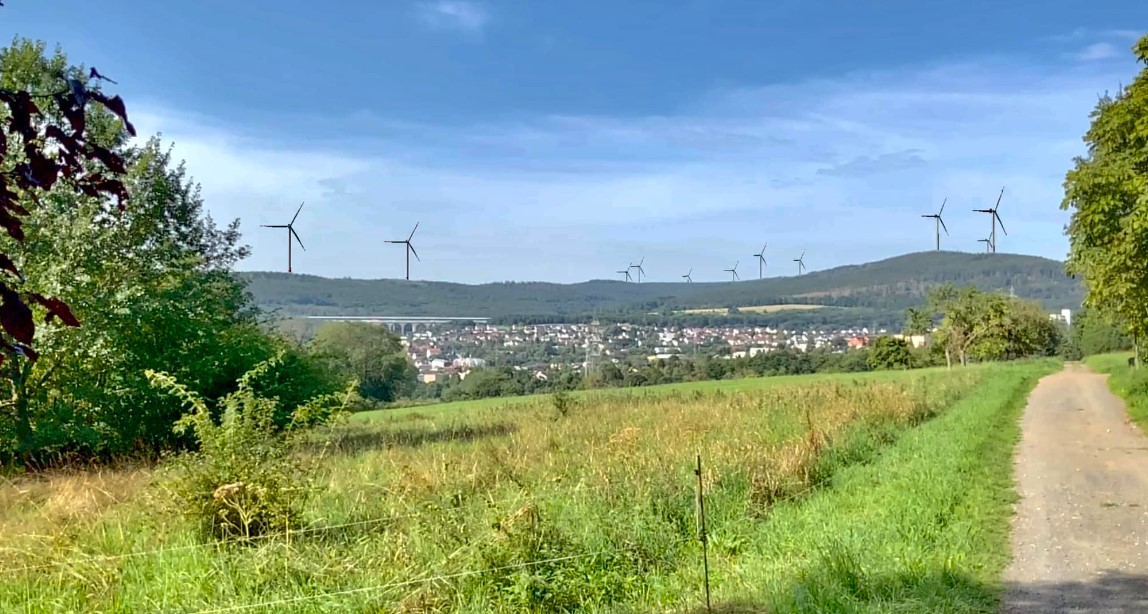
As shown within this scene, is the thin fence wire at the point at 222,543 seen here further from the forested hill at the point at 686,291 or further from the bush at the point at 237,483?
the forested hill at the point at 686,291

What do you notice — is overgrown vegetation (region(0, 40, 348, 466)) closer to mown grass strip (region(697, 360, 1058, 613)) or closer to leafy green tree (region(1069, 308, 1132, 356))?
mown grass strip (region(697, 360, 1058, 613))

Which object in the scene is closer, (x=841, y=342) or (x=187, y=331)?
(x=187, y=331)

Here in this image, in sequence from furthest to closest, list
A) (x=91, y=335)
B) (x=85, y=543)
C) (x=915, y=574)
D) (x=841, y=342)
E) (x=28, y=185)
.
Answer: (x=841, y=342), (x=91, y=335), (x=85, y=543), (x=915, y=574), (x=28, y=185)

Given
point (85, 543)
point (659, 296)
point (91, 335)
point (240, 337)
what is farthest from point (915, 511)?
point (659, 296)

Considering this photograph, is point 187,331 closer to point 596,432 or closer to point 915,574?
point 596,432

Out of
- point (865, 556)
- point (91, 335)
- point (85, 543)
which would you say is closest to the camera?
point (865, 556)

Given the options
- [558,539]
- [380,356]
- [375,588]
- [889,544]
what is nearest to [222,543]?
[375,588]
